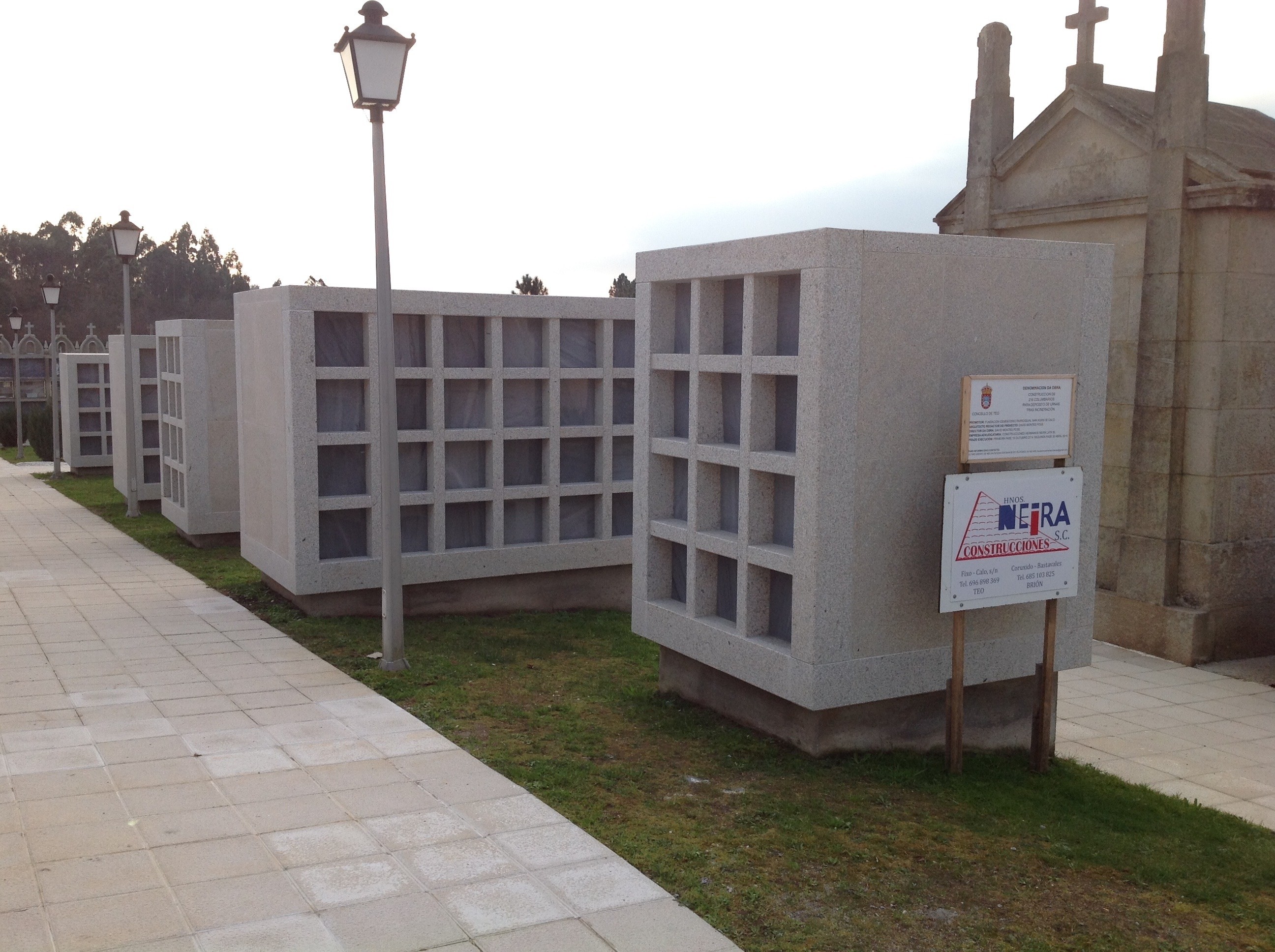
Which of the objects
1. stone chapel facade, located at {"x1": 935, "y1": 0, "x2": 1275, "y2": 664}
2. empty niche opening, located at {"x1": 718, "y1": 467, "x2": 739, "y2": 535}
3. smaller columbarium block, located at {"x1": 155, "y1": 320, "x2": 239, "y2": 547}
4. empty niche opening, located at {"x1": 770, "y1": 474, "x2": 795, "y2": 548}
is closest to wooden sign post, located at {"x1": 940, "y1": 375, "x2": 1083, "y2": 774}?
empty niche opening, located at {"x1": 770, "y1": 474, "x2": 795, "y2": 548}

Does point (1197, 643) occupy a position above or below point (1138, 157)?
below

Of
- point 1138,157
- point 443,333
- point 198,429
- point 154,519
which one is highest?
point 1138,157

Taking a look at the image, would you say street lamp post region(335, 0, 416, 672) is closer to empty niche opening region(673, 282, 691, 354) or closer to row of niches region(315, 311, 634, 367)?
row of niches region(315, 311, 634, 367)

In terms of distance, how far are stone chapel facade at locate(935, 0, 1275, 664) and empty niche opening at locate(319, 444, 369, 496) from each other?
22.2 feet

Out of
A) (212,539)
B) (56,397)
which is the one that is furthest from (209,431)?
(56,397)

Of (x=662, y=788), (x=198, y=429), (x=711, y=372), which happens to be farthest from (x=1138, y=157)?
(x=198, y=429)

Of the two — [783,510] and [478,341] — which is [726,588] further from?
[478,341]

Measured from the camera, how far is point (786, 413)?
707cm

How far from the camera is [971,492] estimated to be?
21.6ft

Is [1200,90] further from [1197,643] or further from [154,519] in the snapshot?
[154,519]

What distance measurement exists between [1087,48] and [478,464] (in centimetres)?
748

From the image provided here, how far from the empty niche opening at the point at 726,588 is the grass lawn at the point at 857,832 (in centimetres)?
71

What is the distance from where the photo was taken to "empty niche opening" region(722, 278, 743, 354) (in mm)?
7547

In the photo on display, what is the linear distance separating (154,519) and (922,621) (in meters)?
14.0
